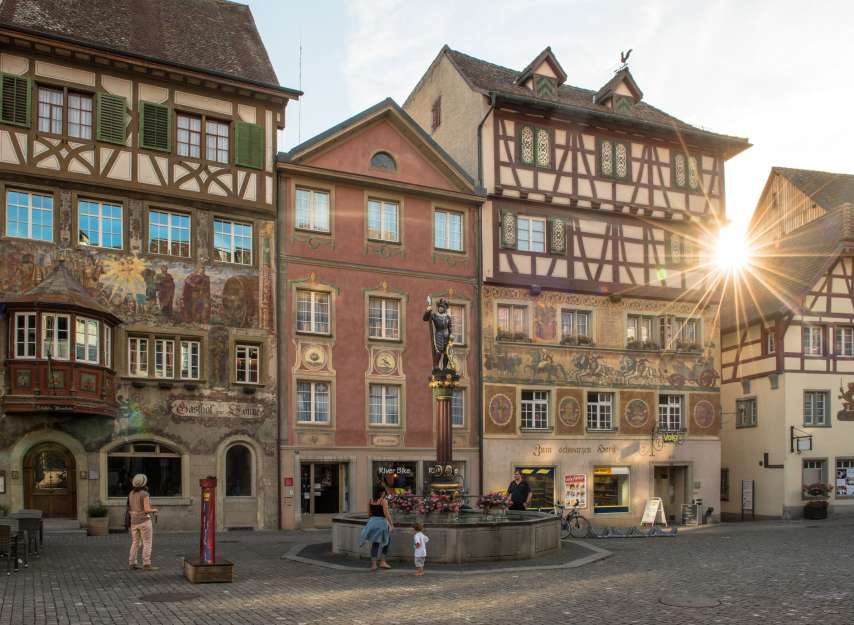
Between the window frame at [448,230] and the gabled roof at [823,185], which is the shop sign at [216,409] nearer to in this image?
the window frame at [448,230]

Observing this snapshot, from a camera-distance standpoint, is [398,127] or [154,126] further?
[398,127]

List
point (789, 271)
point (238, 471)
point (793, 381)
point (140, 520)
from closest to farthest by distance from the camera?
point (140, 520) → point (238, 471) → point (793, 381) → point (789, 271)

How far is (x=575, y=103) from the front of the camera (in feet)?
116

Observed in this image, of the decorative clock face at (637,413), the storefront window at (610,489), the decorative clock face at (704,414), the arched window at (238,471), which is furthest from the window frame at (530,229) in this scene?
the arched window at (238,471)

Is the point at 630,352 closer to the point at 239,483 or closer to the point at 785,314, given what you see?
the point at 785,314

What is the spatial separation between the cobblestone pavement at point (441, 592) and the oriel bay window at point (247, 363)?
25.2ft

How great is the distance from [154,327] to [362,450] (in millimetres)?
7315

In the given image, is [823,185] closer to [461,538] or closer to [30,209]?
[461,538]

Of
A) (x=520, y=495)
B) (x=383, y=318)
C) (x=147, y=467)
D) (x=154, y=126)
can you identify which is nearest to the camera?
(x=520, y=495)

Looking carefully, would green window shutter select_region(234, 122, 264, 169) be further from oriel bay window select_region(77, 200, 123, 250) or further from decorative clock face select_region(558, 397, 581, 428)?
decorative clock face select_region(558, 397, 581, 428)

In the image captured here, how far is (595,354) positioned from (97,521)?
17.6 meters

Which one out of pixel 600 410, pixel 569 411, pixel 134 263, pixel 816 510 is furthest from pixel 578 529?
pixel 816 510

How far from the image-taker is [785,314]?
36.0 m

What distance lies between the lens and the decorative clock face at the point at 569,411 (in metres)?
33.1
